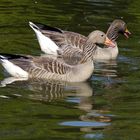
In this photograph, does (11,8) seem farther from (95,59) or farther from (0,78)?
(0,78)

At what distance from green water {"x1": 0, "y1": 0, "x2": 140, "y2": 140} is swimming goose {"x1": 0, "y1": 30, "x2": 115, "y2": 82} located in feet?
0.76

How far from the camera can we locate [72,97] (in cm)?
1315

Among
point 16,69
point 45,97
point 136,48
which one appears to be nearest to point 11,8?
point 136,48

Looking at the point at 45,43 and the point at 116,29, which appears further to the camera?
the point at 116,29

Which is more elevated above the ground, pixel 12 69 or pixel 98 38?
pixel 98 38

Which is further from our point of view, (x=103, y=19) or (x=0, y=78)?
(x=103, y=19)

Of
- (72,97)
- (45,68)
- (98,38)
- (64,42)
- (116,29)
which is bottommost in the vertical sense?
(72,97)

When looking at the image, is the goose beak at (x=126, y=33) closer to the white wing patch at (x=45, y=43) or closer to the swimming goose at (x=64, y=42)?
the swimming goose at (x=64, y=42)

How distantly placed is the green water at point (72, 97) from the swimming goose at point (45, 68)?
232 mm

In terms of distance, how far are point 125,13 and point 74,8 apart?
1607 mm

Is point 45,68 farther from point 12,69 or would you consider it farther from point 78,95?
point 78,95

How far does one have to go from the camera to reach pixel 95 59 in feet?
58.9

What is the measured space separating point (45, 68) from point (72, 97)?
1973mm

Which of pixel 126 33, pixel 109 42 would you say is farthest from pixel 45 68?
pixel 126 33
